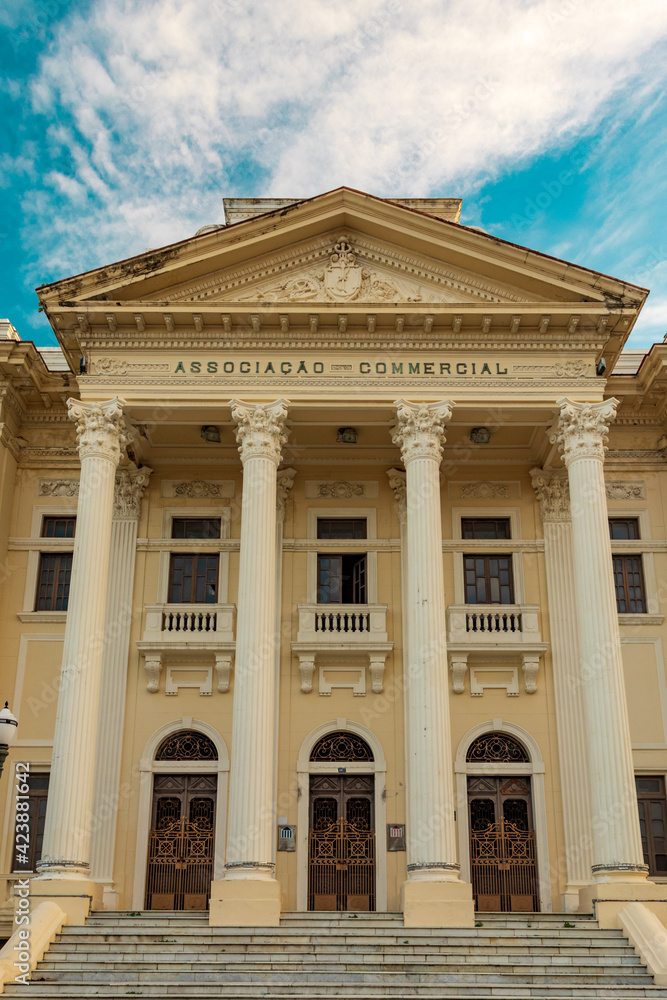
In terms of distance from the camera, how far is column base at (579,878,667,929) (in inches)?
623

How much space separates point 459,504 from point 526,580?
2171 millimetres

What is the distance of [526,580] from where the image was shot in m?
21.9

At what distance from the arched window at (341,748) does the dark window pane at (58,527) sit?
6.92m

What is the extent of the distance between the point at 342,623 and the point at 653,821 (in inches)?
282

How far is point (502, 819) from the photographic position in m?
20.2

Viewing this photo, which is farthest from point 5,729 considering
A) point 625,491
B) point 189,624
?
point 625,491

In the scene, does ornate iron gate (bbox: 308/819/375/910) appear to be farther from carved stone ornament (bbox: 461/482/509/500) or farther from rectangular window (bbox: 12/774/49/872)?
carved stone ornament (bbox: 461/482/509/500)

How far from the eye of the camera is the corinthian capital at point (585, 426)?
19.1 meters

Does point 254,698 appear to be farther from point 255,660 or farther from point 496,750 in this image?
point 496,750

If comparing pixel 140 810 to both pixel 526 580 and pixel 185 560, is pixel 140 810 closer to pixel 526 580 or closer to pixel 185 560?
pixel 185 560

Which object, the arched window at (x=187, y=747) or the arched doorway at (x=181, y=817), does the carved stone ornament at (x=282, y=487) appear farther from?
the arched window at (x=187, y=747)

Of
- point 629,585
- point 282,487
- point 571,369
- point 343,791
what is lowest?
point 343,791

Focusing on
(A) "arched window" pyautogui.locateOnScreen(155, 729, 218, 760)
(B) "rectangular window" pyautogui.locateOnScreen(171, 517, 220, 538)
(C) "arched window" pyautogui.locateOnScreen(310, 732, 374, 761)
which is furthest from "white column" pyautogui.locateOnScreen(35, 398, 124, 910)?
(C) "arched window" pyautogui.locateOnScreen(310, 732, 374, 761)

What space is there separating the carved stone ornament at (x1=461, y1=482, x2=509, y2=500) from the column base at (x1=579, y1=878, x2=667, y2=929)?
8.72m
